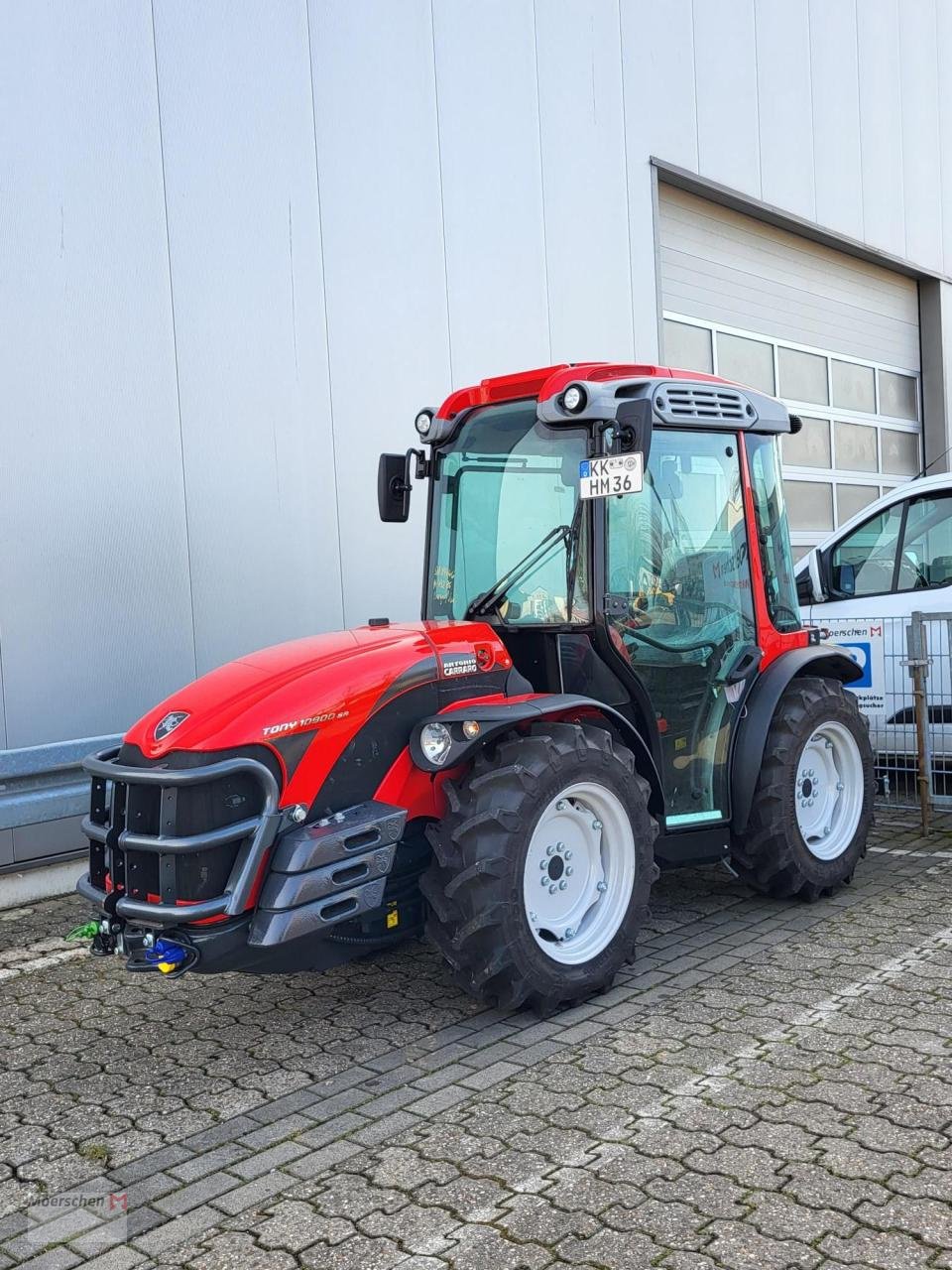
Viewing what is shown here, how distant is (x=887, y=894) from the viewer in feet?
18.2

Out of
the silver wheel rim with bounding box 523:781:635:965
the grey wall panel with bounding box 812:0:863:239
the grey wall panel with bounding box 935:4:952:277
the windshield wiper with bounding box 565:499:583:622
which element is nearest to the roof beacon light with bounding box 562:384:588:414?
the windshield wiper with bounding box 565:499:583:622

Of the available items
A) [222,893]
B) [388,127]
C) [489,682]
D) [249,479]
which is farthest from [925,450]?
[222,893]

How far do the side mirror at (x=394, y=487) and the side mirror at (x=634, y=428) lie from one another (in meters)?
1.18

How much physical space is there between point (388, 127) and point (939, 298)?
9625 millimetres

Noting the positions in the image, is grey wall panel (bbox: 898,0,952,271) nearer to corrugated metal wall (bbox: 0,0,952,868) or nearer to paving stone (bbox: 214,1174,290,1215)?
corrugated metal wall (bbox: 0,0,952,868)

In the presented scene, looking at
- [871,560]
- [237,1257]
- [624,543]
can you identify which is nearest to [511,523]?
[624,543]

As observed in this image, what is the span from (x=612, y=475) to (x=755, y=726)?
1480mm

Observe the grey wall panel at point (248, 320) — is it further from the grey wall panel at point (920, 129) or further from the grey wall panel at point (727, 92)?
the grey wall panel at point (920, 129)

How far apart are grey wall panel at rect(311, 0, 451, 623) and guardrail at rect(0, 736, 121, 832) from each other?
2206mm

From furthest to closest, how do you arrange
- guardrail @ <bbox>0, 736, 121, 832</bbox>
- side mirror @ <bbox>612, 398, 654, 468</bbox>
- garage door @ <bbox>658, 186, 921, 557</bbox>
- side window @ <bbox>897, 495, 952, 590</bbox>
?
garage door @ <bbox>658, 186, 921, 557</bbox> < side window @ <bbox>897, 495, 952, 590</bbox> < guardrail @ <bbox>0, 736, 121, 832</bbox> < side mirror @ <bbox>612, 398, 654, 468</bbox>

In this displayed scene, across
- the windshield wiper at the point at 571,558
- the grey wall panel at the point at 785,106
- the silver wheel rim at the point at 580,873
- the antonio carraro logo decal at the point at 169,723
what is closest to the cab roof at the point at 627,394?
the windshield wiper at the point at 571,558

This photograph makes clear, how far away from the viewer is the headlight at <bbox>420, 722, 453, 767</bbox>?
4071mm

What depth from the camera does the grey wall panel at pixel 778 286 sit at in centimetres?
1121

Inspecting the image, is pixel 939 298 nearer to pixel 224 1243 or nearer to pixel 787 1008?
pixel 787 1008
